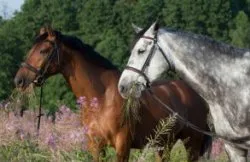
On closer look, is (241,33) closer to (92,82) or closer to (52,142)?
(92,82)

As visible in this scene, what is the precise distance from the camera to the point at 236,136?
576 centimetres

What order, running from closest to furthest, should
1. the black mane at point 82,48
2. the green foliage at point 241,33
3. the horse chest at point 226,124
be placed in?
the horse chest at point 226,124, the black mane at point 82,48, the green foliage at point 241,33

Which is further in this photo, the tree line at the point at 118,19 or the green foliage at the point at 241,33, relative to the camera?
the green foliage at the point at 241,33

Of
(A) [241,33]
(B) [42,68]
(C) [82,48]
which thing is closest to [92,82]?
(C) [82,48]

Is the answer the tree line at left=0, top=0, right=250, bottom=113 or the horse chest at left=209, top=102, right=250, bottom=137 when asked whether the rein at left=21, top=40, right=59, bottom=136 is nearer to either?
the horse chest at left=209, top=102, right=250, bottom=137

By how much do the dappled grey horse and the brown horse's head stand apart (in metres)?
1.82

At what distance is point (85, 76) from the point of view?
7.76 metres

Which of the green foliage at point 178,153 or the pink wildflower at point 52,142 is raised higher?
the green foliage at point 178,153

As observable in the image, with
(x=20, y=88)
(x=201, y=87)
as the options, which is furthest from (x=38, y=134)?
(x=201, y=87)

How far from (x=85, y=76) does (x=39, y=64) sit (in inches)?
20.8

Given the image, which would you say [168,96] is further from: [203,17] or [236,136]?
[203,17]

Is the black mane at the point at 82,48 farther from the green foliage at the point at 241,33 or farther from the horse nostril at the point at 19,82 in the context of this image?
the green foliage at the point at 241,33

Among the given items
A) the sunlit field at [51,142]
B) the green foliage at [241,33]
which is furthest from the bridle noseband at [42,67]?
the green foliage at [241,33]

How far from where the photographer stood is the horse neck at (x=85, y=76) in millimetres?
7680
